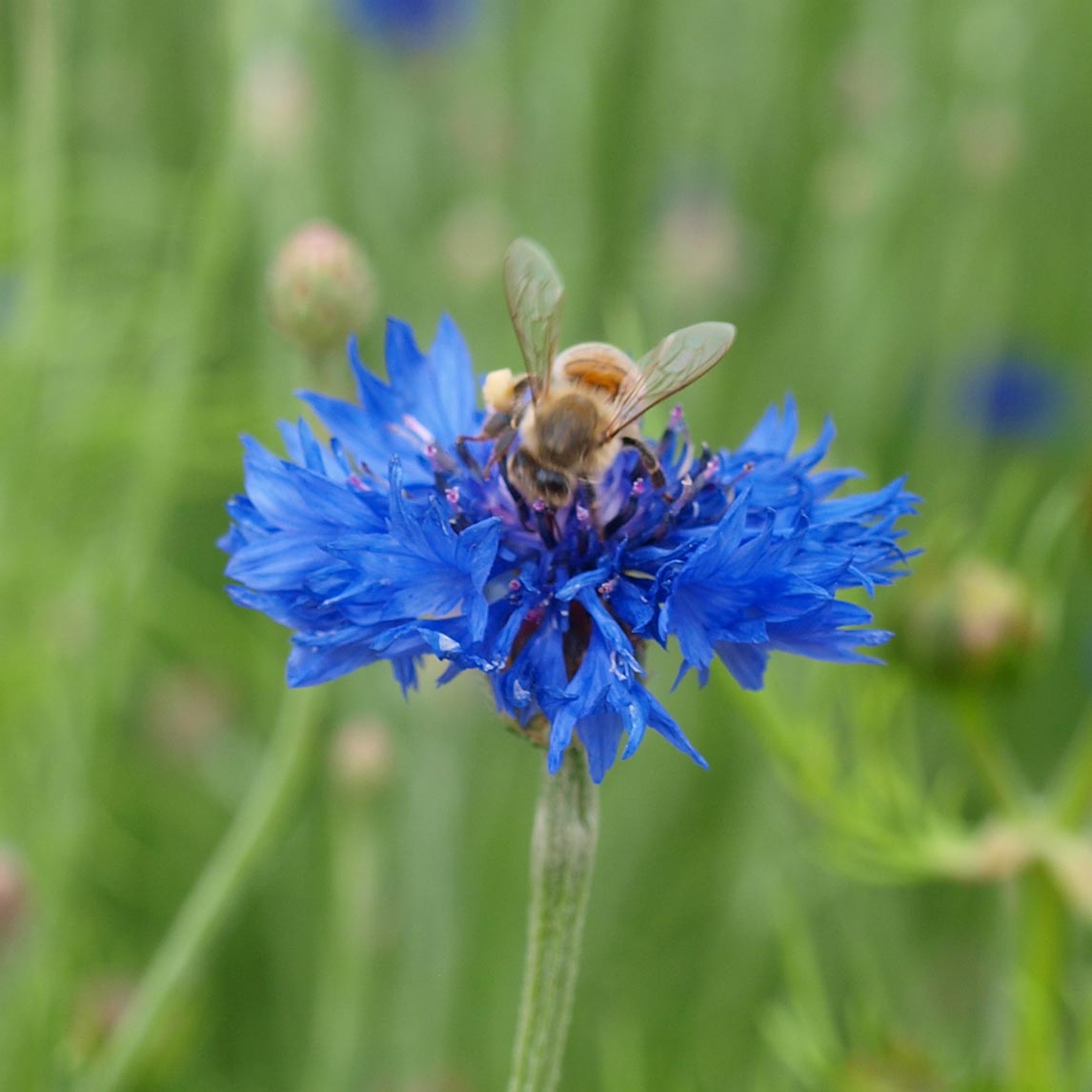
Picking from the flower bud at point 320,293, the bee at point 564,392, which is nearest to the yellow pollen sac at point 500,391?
the bee at point 564,392

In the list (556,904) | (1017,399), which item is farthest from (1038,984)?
(1017,399)

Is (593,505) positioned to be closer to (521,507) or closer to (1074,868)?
(521,507)

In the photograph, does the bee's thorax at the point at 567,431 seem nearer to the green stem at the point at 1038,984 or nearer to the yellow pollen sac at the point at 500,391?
the yellow pollen sac at the point at 500,391

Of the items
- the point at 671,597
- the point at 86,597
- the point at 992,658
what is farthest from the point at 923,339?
the point at 671,597

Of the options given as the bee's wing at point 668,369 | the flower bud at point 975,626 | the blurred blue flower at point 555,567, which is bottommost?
the blurred blue flower at point 555,567

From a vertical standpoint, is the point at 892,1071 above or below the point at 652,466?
below

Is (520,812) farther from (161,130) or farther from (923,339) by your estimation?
(161,130)
